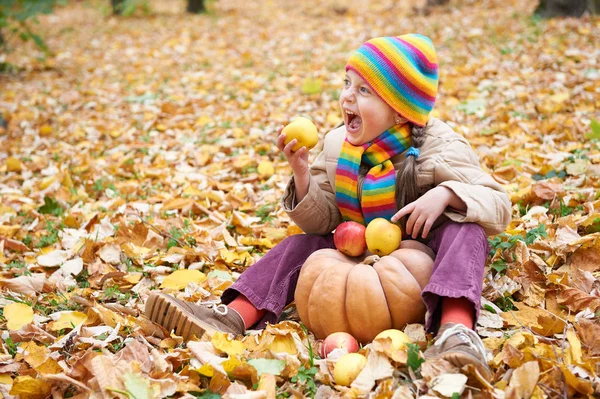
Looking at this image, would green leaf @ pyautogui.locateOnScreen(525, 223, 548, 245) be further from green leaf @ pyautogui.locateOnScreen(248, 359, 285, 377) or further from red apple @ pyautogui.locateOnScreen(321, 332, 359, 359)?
green leaf @ pyautogui.locateOnScreen(248, 359, 285, 377)

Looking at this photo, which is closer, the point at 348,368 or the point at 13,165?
the point at 348,368

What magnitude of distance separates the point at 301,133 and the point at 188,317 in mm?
835

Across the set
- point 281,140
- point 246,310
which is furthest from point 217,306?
point 281,140

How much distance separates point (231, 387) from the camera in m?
1.97

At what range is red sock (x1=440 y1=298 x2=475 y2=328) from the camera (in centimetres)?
209

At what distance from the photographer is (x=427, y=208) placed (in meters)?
2.27

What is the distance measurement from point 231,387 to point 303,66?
233 inches

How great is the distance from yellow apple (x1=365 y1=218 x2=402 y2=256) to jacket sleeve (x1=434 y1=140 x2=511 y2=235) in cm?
22

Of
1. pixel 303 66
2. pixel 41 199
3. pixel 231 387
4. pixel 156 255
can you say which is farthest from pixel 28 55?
pixel 231 387

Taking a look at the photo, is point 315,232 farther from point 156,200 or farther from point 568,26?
point 568,26

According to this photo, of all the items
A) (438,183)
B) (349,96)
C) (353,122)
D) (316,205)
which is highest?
(349,96)

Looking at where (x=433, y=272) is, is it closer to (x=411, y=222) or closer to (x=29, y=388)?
(x=411, y=222)

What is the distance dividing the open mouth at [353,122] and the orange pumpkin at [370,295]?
0.54 metres

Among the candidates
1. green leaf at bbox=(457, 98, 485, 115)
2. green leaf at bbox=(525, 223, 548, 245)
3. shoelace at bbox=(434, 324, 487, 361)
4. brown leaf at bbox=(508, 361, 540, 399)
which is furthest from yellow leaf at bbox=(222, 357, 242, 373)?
green leaf at bbox=(457, 98, 485, 115)
